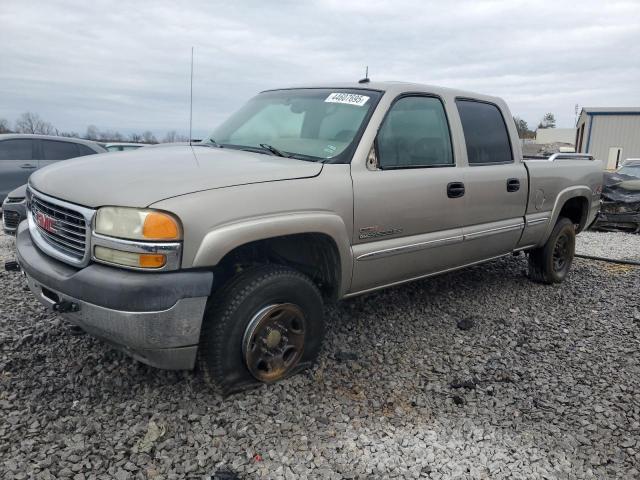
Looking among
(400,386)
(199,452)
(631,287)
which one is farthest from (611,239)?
(199,452)

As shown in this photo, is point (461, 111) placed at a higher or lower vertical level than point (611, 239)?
higher

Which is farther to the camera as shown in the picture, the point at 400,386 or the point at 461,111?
the point at 461,111

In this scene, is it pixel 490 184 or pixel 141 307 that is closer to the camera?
pixel 141 307

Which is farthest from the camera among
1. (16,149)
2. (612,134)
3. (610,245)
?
(612,134)

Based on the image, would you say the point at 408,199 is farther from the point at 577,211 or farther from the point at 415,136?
the point at 577,211

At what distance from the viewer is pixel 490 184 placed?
4.12 metres

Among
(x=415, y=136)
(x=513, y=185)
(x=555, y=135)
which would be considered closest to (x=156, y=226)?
(x=415, y=136)

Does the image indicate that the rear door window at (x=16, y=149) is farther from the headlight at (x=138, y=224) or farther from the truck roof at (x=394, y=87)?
the headlight at (x=138, y=224)

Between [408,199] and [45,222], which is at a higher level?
[408,199]

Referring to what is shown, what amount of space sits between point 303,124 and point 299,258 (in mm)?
1012

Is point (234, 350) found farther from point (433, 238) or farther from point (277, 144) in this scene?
point (433, 238)

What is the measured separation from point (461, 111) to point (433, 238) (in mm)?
1154

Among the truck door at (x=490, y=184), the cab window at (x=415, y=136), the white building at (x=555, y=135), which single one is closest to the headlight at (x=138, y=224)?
the cab window at (x=415, y=136)

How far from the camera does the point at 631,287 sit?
17.5ft
